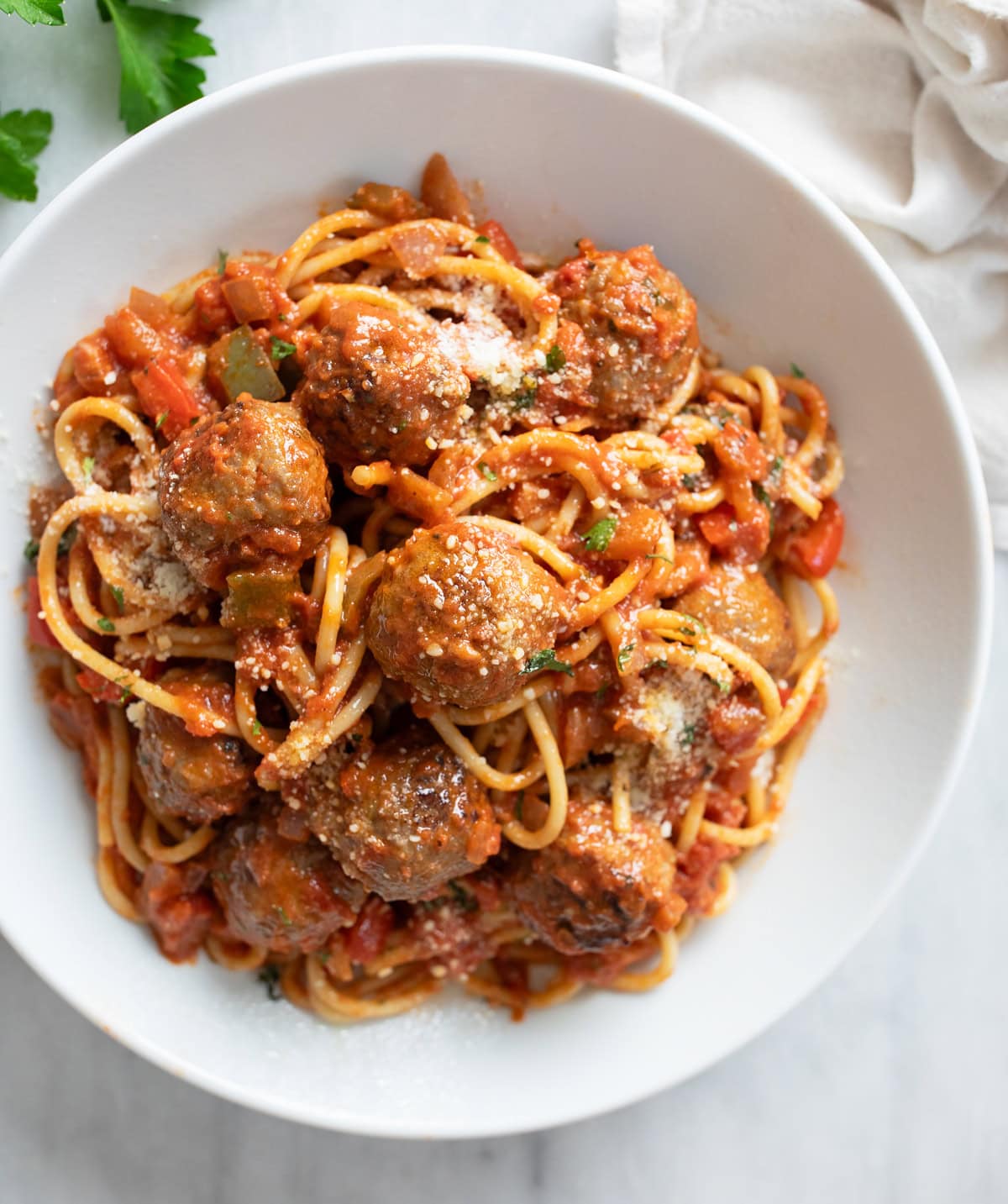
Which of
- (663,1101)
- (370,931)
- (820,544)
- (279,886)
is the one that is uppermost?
(279,886)

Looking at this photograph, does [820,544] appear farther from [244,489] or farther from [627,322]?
[244,489]

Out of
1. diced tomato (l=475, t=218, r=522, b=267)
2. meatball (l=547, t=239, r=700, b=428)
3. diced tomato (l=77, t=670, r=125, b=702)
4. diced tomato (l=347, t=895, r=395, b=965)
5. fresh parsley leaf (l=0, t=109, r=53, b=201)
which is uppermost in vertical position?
fresh parsley leaf (l=0, t=109, r=53, b=201)

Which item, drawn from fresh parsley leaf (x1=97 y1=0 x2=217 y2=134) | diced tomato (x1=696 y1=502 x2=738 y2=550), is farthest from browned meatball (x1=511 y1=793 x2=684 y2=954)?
fresh parsley leaf (x1=97 y1=0 x2=217 y2=134)

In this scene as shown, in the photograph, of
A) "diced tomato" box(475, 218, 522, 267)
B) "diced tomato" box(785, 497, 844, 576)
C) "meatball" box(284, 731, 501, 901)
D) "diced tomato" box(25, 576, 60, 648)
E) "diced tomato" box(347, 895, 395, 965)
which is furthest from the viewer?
"diced tomato" box(785, 497, 844, 576)

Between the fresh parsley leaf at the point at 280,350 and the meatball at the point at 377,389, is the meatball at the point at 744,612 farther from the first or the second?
the fresh parsley leaf at the point at 280,350

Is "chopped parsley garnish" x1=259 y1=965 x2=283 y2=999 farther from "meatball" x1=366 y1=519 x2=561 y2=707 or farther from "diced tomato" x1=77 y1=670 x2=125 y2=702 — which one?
"meatball" x1=366 y1=519 x2=561 y2=707

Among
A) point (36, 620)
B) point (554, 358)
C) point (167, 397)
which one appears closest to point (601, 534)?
point (554, 358)

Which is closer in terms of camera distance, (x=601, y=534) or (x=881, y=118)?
(x=601, y=534)

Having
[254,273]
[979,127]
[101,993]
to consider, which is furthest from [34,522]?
[979,127]
